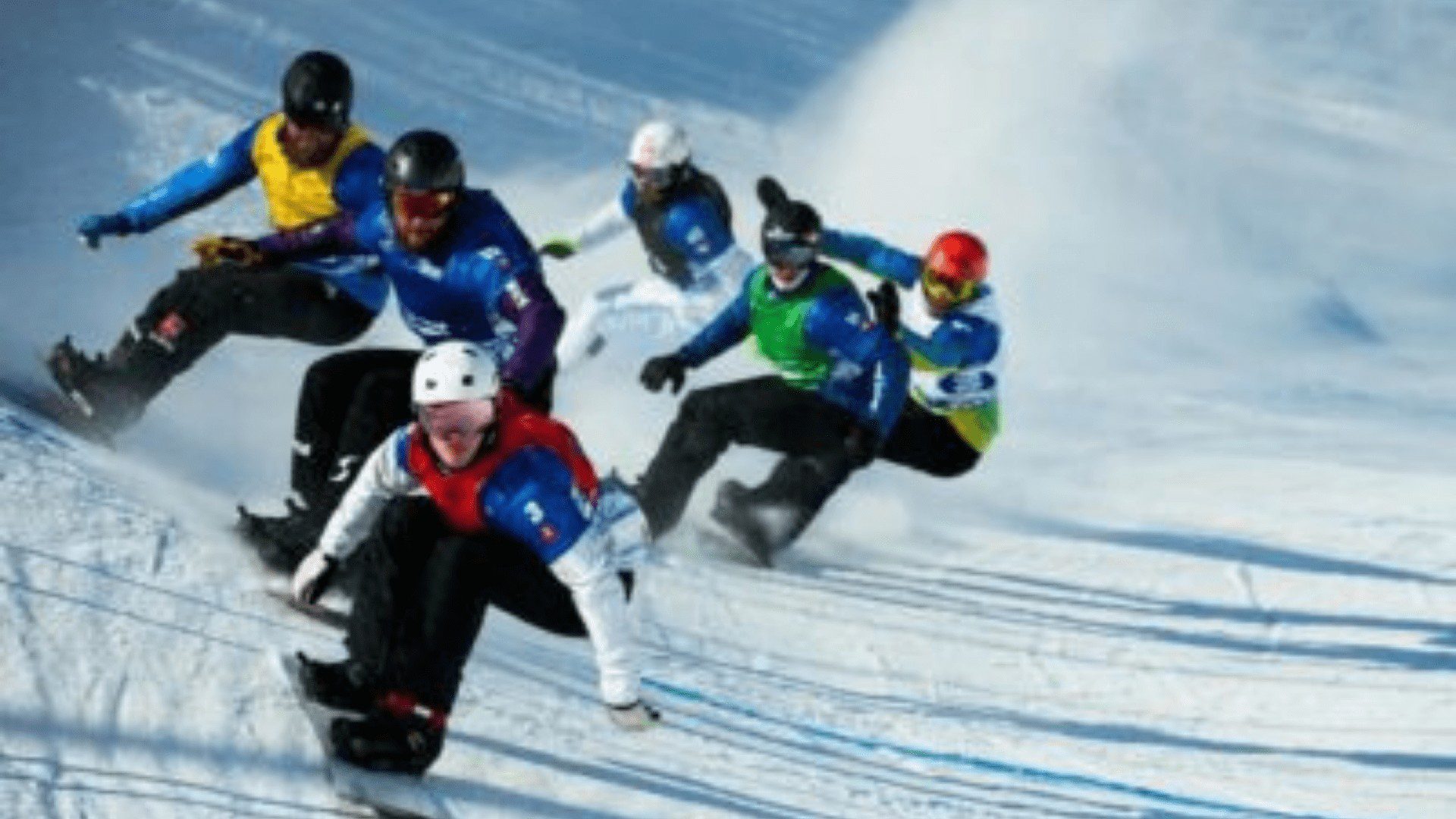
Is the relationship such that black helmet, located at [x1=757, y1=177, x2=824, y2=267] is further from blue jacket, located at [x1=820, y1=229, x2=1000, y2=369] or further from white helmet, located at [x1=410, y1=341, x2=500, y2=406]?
white helmet, located at [x1=410, y1=341, x2=500, y2=406]

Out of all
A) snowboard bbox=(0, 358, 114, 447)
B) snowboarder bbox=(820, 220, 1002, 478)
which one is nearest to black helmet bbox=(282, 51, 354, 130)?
snowboard bbox=(0, 358, 114, 447)

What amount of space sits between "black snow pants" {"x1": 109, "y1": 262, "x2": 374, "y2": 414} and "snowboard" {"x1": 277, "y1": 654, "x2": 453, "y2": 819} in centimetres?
240

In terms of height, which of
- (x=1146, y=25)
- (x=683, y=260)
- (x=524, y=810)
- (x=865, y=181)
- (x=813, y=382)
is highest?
(x=1146, y=25)

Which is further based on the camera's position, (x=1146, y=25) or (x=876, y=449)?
(x=1146, y=25)

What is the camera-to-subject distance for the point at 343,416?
6836mm

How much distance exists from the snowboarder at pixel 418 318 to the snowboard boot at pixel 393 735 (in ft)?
4.39

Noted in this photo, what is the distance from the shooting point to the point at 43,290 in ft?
32.9

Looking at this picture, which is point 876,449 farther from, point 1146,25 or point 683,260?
point 1146,25

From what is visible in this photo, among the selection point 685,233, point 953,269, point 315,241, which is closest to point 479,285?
point 315,241

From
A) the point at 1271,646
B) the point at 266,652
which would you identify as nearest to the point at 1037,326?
the point at 1271,646

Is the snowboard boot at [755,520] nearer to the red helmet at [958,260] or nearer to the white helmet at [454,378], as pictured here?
the red helmet at [958,260]

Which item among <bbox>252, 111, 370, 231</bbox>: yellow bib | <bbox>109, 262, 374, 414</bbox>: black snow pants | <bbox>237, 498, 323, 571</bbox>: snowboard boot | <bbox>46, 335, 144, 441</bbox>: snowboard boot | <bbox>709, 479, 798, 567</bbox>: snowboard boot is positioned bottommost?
<bbox>237, 498, 323, 571</bbox>: snowboard boot

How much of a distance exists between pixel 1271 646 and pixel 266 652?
5.70 m

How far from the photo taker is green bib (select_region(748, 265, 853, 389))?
372 inches
